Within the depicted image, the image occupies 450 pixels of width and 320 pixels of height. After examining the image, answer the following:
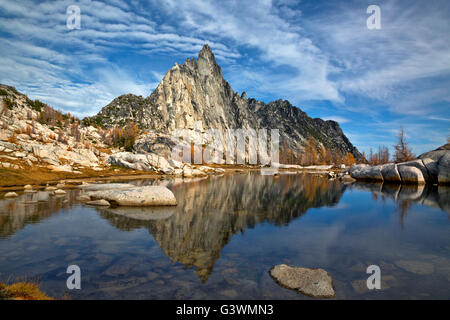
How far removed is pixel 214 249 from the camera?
1325 centimetres

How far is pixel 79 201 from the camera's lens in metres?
26.6

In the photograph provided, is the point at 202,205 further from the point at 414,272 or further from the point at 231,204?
the point at 414,272

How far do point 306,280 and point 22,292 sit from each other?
32.1 ft

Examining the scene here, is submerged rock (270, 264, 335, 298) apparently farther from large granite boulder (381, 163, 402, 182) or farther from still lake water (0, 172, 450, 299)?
large granite boulder (381, 163, 402, 182)

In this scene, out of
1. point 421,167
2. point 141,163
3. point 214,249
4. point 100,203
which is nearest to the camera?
point 214,249

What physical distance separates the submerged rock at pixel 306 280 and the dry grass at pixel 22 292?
27.3 ft

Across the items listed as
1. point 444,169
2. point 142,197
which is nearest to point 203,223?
point 142,197

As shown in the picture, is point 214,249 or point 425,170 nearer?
point 214,249

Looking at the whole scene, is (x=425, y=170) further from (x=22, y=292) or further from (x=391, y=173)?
(x=22, y=292)

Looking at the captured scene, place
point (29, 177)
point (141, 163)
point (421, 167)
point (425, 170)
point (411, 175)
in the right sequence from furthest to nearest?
point (141, 163)
point (421, 167)
point (411, 175)
point (425, 170)
point (29, 177)

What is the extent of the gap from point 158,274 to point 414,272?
11069mm
